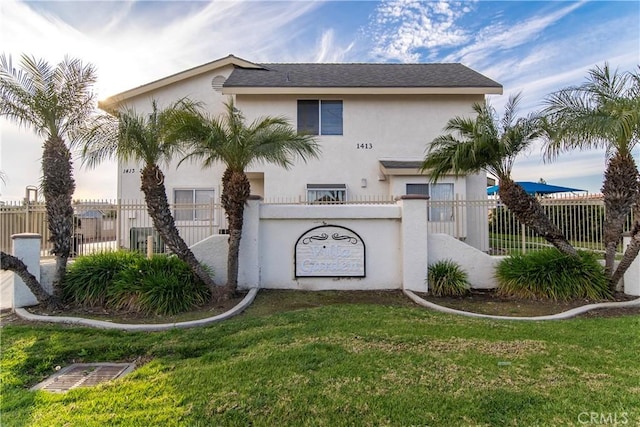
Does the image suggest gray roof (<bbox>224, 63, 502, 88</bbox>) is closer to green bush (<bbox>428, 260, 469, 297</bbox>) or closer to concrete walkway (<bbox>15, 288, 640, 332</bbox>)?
green bush (<bbox>428, 260, 469, 297</bbox>)

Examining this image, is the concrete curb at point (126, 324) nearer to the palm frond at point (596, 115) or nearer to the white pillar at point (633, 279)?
the palm frond at point (596, 115)

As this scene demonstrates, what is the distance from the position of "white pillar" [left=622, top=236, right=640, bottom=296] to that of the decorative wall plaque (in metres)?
6.37

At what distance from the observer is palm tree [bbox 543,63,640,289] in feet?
23.6

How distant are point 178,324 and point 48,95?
5493mm

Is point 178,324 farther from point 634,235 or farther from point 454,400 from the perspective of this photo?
point 634,235

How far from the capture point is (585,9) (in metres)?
10.3

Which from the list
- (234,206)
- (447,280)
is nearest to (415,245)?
(447,280)

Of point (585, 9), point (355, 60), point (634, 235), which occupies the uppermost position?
point (355, 60)

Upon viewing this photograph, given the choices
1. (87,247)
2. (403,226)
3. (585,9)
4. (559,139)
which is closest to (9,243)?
(87,247)

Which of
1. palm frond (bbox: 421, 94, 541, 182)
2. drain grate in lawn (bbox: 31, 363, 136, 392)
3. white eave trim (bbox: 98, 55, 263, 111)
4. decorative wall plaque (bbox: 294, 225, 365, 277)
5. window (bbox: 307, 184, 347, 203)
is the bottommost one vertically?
drain grate in lawn (bbox: 31, 363, 136, 392)

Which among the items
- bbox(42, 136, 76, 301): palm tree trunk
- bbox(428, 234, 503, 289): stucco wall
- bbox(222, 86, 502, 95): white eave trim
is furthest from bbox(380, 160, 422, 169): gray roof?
bbox(42, 136, 76, 301): palm tree trunk

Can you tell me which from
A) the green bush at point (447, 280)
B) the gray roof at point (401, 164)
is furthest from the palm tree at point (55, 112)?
the gray roof at point (401, 164)
